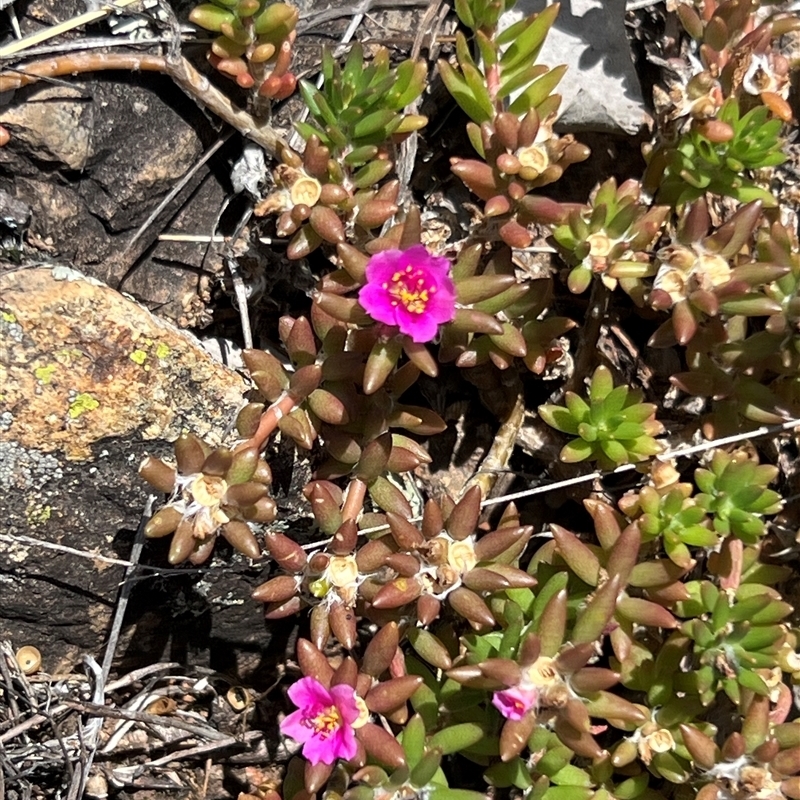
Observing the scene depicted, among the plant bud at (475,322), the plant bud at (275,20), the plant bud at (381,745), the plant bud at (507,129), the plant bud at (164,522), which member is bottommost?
the plant bud at (381,745)

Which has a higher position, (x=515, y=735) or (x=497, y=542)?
(x=497, y=542)

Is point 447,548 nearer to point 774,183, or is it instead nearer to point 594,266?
point 594,266

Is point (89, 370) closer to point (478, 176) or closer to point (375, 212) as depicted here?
point (375, 212)

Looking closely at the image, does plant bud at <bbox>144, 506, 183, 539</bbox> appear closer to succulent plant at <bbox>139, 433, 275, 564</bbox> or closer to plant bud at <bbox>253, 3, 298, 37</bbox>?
succulent plant at <bbox>139, 433, 275, 564</bbox>

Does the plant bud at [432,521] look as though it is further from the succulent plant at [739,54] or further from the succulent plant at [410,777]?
the succulent plant at [739,54]

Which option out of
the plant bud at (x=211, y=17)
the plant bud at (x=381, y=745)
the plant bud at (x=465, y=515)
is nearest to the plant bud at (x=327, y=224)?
the plant bud at (x=211, y=17)

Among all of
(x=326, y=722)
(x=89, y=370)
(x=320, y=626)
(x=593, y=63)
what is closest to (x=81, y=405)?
(x=89, y=370)
